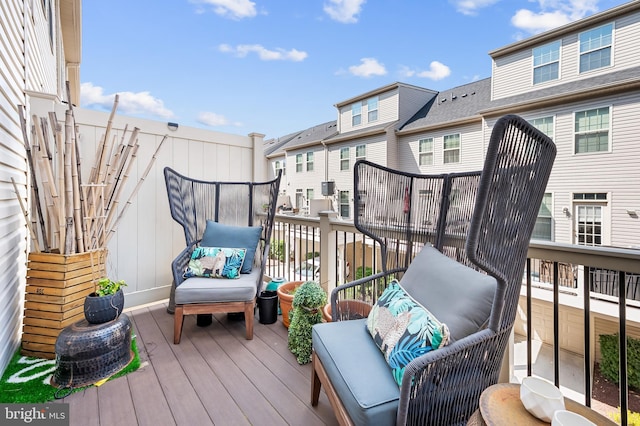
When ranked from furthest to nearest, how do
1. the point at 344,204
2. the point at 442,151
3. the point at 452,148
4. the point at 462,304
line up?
the point at 344,204
the point at 442,151
the point at 452,148
the point at 462,304

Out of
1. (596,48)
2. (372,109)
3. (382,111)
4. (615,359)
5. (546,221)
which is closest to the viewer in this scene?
(615,359)

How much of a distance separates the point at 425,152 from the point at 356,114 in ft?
11.0

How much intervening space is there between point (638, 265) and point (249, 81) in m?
10.2

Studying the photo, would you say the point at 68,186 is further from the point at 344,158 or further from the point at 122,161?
the point at 344,158

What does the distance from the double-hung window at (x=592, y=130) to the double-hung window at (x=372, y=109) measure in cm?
584

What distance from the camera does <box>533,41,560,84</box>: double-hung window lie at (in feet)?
23.0

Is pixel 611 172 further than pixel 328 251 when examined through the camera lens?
Yes

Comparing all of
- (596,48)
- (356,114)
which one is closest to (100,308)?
(596,48)

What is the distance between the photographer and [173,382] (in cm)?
187

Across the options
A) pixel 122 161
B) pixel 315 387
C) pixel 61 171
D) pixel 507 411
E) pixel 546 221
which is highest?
pixel 122 161

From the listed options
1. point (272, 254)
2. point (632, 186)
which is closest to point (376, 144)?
point (632, 186)

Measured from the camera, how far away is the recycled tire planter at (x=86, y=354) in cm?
180

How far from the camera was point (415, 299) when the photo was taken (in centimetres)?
137

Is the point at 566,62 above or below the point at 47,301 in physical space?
above
